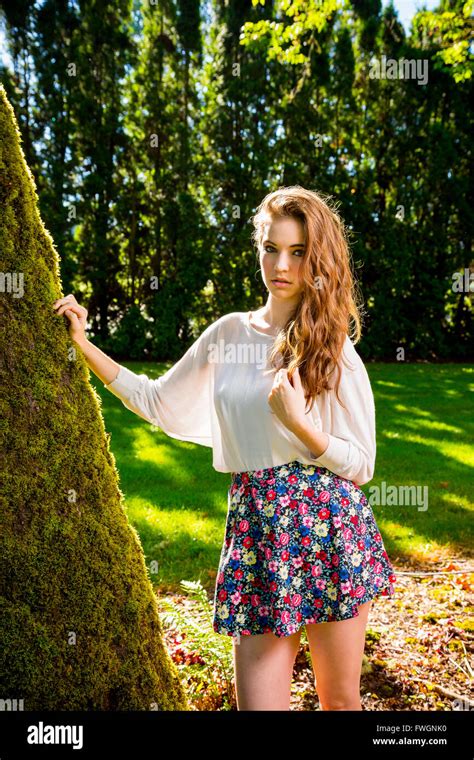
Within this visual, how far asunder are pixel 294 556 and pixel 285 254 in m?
1.08

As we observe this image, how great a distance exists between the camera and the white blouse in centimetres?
225

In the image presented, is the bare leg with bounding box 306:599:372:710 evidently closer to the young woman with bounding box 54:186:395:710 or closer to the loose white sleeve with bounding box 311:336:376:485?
the young woman with bounding box 54:186:395:710

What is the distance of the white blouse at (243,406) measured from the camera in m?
2.25

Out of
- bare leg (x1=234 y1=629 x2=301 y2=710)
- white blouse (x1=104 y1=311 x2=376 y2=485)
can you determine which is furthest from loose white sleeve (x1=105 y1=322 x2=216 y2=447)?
bare leg (x1=234 y1=629 x2=301 y2=710)

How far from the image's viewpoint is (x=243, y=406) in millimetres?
2318

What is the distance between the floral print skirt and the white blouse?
0.30 ft

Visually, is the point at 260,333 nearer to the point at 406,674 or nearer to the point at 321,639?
the point at 321,639

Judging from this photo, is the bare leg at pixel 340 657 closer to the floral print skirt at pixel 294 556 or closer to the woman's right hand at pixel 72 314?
the floral print skirt at pixel 294 556

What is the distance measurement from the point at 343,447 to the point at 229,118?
1299 centimetres

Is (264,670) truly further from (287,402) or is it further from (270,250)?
(270,250)

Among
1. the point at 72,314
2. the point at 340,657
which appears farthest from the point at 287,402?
the point at 340,657

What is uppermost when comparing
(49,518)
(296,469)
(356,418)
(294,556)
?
(356,418)
